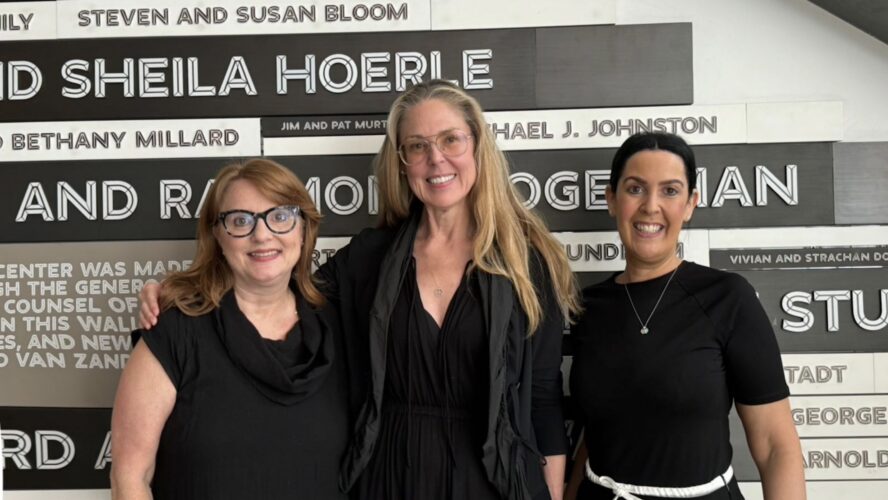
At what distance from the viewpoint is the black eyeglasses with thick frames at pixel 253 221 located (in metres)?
1.75

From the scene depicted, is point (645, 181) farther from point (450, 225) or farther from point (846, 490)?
point (846, 490)

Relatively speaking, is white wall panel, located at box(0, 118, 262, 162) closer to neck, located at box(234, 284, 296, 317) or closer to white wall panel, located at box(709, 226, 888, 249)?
neck, located at box(234, 284, 296, 317)

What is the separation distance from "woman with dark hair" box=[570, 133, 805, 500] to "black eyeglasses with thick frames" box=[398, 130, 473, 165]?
483 mm

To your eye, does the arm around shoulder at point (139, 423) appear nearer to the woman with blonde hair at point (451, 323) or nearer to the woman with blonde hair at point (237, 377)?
the woman with blonde hair at point (237, 377)

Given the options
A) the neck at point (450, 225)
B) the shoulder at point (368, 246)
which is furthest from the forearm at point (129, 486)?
the neck at point (450, 225)

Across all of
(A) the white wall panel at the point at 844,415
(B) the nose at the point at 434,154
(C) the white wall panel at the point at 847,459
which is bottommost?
(C) the white wall panel at the point at 847,459

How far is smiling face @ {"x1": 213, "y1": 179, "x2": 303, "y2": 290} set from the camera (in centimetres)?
174

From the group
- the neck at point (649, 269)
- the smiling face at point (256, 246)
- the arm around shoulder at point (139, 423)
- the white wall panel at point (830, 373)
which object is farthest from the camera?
the white wall panel at point (830, 373)

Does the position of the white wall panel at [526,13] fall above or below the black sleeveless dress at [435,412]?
above

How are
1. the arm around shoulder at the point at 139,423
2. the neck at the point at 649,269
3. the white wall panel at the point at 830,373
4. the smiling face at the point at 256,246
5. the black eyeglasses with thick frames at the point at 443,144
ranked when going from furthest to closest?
the white wall panel at the point at 830,373 → the neck at the point at 649,269 → the black eyeglasses with thick frames at the point at 443,144 → the smiling face at the point at 256,246 → the arm around shoulder at the point at 139,423

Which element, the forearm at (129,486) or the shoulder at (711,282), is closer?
the forearm at (129,486)

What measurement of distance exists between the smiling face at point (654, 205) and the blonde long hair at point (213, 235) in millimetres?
864

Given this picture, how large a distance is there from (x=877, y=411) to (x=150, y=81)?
268 centimetres

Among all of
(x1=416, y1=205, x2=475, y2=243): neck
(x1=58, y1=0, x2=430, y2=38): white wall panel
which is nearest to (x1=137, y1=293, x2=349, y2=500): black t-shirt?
(x1=416, y1=205, x2=475, y2=243): neck
